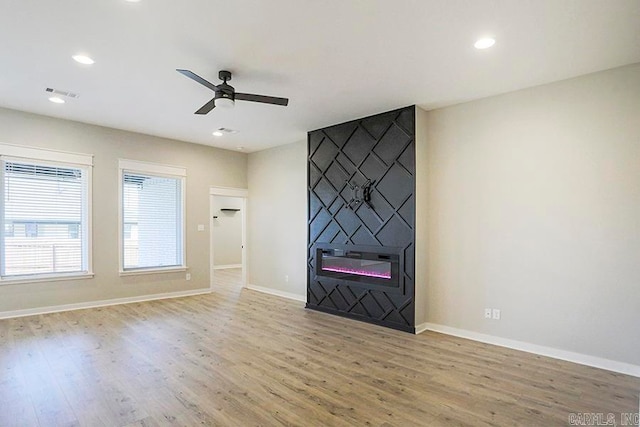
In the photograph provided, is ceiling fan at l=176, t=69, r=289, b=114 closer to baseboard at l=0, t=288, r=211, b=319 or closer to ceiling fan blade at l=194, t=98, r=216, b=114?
ceiling fan blade at l=194, t=98, r=216, b=114

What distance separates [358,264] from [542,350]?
8.05 ft

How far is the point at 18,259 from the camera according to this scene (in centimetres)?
523

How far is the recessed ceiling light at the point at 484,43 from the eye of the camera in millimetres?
3033

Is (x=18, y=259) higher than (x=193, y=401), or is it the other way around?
(x=18, y=259)

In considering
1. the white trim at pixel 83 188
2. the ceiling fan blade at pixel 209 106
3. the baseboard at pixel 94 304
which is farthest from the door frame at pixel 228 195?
the ceiling fan blade at pixel 209 106

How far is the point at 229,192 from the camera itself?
7590 millimetres

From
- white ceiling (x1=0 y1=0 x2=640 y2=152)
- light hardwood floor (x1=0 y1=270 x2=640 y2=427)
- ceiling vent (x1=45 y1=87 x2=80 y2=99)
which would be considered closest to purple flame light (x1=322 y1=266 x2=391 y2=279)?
light hardwood floor (x1=0 y1=270 x2=640 y2=427)

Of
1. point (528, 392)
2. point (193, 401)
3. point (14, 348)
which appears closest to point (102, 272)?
point (14, 348)

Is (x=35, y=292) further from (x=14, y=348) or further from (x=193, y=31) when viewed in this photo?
(x=193, y=31)

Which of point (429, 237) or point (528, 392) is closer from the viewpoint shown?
point (528, 392)

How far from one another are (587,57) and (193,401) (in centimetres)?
461

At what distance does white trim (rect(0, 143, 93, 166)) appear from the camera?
5.11m

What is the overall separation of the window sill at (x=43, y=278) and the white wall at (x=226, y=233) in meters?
5.25

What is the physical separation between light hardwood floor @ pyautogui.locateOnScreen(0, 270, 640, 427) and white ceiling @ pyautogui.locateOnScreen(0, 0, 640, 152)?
299 cm
